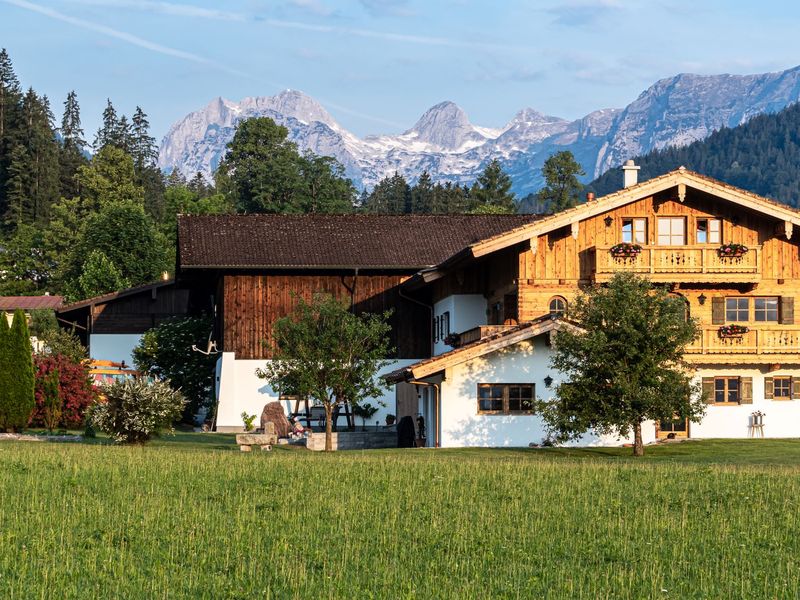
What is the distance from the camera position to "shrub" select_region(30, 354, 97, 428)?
1918 inches

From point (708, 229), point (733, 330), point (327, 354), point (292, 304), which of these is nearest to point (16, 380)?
point (327, 354)

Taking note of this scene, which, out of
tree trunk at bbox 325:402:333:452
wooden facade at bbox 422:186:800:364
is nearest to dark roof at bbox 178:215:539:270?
wooden facade at bbox 422:186:800:364

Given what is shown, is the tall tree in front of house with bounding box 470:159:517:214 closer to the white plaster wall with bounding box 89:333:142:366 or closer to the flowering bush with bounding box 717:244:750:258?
the white plaster wall with bounding box 89:333:142:366

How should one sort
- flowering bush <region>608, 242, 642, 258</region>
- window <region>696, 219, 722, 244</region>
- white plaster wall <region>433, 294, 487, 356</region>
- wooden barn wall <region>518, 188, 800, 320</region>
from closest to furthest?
1. flowering bush <region>608, 242, 642, 258</region>
2. wooden barn wall <region>518, 188, 800, 320</region>
3. window <region>696, 219, 722, 244</region>
4. white plaster wall <region>433, 294, 487, 356</region>

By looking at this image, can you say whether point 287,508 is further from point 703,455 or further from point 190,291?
point 190,291

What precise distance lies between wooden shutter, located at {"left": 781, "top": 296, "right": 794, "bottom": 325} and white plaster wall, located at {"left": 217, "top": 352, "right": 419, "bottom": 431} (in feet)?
53.7

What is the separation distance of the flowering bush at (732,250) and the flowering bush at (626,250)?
113 inches

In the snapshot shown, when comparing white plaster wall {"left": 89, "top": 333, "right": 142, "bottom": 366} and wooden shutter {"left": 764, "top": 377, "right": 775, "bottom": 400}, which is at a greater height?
white plaster wall {"left": 89, "top": 333, "right": 142, "bottom": 366}

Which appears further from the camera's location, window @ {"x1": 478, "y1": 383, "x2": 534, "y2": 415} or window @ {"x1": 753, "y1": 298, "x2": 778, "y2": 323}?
window @ {"x1": 753, "y1": 298, "x2": 778, "y2": 323}

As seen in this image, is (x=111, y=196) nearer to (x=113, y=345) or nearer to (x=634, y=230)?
(x=113, y=345)

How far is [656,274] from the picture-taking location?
160ft

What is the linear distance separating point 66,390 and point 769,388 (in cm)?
2476

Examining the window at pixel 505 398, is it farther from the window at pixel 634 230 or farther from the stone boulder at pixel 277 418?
the stone boulder at pixel 277 418

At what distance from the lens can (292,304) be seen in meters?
58.3
